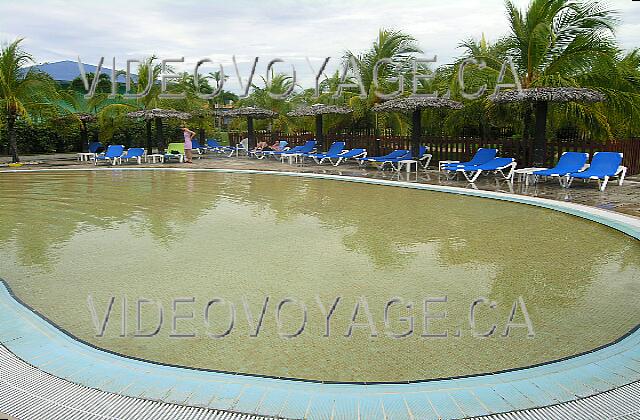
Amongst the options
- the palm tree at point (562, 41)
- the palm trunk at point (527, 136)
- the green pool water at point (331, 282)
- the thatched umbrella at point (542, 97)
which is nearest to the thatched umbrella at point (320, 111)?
the palm trunk at point (527, 136)

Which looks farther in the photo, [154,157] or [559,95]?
[154,157]

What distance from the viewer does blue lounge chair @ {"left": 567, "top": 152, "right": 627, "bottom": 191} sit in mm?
10547

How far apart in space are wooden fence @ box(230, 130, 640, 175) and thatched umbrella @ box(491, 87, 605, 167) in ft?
3.12

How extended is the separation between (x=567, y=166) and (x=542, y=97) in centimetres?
163

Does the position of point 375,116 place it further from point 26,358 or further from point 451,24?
point 26,358

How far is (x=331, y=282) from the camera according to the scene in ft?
16.5

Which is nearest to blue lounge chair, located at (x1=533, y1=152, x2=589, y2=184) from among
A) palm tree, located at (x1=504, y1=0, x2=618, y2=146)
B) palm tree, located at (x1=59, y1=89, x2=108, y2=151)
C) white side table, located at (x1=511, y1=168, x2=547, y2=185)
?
white side table, located at (x1=511, y1=168, x2=547, y2=185)

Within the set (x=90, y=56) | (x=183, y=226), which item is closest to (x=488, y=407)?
(x=183, y=226)

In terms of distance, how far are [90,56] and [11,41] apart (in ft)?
15.2

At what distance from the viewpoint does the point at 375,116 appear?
20.3m

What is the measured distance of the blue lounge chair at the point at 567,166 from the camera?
11.2 metres

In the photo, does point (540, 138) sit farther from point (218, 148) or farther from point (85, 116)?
point (85, 116)

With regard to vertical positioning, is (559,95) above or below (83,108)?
below

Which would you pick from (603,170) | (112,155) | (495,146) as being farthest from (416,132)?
(112,155)
